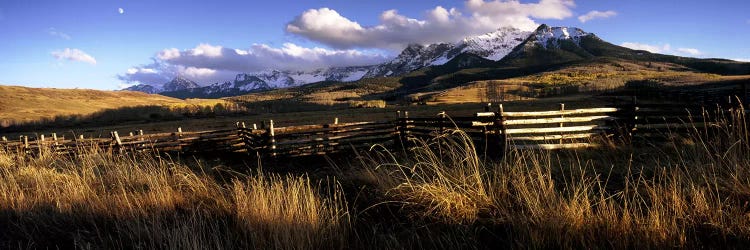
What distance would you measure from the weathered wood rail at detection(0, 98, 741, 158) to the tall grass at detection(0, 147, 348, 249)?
3.33 meters

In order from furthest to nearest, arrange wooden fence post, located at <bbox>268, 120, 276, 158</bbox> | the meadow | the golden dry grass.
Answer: the golden dry grass
wooden fence post, located at <bbox>268, 120, 276, 158</bbox>
the meadow

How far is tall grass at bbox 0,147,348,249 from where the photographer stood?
280cm

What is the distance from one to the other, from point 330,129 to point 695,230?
13526 mm

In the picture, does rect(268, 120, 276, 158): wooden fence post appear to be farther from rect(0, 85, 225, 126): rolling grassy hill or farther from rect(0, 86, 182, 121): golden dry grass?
rect(0, 86, 182, 121): golden dry grass

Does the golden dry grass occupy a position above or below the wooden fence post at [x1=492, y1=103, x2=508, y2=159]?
above

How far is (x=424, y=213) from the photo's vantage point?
310 cm

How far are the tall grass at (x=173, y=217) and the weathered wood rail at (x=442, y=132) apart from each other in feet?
10.9

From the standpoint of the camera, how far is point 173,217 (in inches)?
136

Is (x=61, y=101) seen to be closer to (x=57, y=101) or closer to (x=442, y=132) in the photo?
(x=57, y=101)

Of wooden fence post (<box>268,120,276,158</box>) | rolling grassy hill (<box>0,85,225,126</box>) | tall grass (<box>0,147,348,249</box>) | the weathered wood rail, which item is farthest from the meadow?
rolling grassy hill (<box>0,85,225,126</box>)

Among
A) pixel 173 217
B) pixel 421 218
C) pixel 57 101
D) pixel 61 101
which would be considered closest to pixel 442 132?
pixel 421 218

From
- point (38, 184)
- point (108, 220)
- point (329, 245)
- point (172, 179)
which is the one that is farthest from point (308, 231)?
point (38, 184)

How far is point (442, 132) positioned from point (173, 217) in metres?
8.53

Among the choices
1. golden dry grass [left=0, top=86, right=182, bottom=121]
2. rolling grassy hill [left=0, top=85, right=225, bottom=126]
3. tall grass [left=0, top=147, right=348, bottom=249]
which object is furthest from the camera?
golden dry grass [left=0, top=86, right=182, bottom=121]
